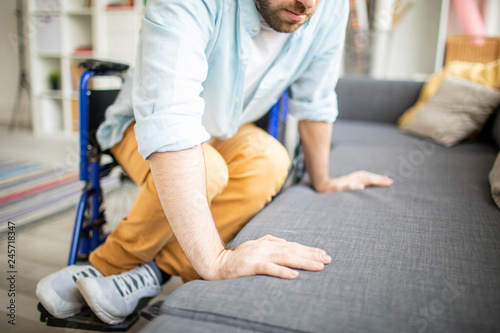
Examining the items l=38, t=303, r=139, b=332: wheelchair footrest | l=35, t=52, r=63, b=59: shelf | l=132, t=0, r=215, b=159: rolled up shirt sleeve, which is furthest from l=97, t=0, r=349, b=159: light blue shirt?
l=35, t=52, r=63, b=59: shelf

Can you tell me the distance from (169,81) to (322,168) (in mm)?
609

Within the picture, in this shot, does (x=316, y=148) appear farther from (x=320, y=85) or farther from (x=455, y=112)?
(x=455, y=112)

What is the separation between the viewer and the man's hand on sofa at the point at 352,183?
1.06m

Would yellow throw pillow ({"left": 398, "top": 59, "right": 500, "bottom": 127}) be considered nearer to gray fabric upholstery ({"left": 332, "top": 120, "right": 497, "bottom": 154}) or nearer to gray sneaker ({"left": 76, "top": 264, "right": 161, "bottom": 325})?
gray fabric upholstery ({"left": 332, "top": 120, "right": 497, "bottom": 154})

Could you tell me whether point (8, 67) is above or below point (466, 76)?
below

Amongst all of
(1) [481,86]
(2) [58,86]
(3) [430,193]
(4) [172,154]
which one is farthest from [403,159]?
(2) [58,86]

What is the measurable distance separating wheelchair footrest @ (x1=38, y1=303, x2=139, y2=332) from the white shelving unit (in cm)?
270

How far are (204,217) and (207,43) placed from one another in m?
0.36

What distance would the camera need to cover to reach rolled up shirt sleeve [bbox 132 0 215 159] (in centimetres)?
63

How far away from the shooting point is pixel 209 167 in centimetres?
83

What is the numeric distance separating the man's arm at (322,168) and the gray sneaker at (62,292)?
63cm

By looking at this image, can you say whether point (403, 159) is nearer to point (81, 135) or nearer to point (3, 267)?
point (81, 135)

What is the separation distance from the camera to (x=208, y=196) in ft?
2.70

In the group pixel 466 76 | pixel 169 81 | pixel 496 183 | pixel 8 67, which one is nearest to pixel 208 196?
pixel 169 81
